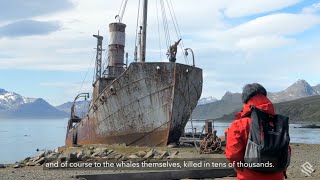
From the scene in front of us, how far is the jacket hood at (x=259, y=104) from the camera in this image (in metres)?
4.02

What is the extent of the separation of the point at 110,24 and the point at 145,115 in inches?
302

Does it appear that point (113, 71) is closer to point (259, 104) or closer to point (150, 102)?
point (150, 102)

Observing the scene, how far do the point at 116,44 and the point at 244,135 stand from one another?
2274 cm

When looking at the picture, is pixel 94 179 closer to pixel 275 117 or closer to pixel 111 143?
pixel 275 117

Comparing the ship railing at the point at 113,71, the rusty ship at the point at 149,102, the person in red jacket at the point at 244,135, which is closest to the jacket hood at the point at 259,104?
the person in red jacket at the point at 244,135

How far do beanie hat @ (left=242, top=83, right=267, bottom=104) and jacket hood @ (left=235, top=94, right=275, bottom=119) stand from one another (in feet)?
0.12

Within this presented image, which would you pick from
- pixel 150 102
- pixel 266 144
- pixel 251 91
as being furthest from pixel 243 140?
pixel 150 102

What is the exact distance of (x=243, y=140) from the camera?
3.99m

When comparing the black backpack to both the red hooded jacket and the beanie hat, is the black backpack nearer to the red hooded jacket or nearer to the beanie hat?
the red hooded jacket

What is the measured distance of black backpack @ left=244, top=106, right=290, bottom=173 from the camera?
12.7 ft

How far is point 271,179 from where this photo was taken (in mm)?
4043

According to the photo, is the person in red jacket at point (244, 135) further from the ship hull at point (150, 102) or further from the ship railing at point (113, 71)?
the ship railing at point (113, 71)

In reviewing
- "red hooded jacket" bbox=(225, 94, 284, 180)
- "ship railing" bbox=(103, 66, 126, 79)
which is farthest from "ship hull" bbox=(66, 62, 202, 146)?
"red hooded jacket" bbox=(225, 94, 284, 180)

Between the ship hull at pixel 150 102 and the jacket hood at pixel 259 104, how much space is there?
1639cm
